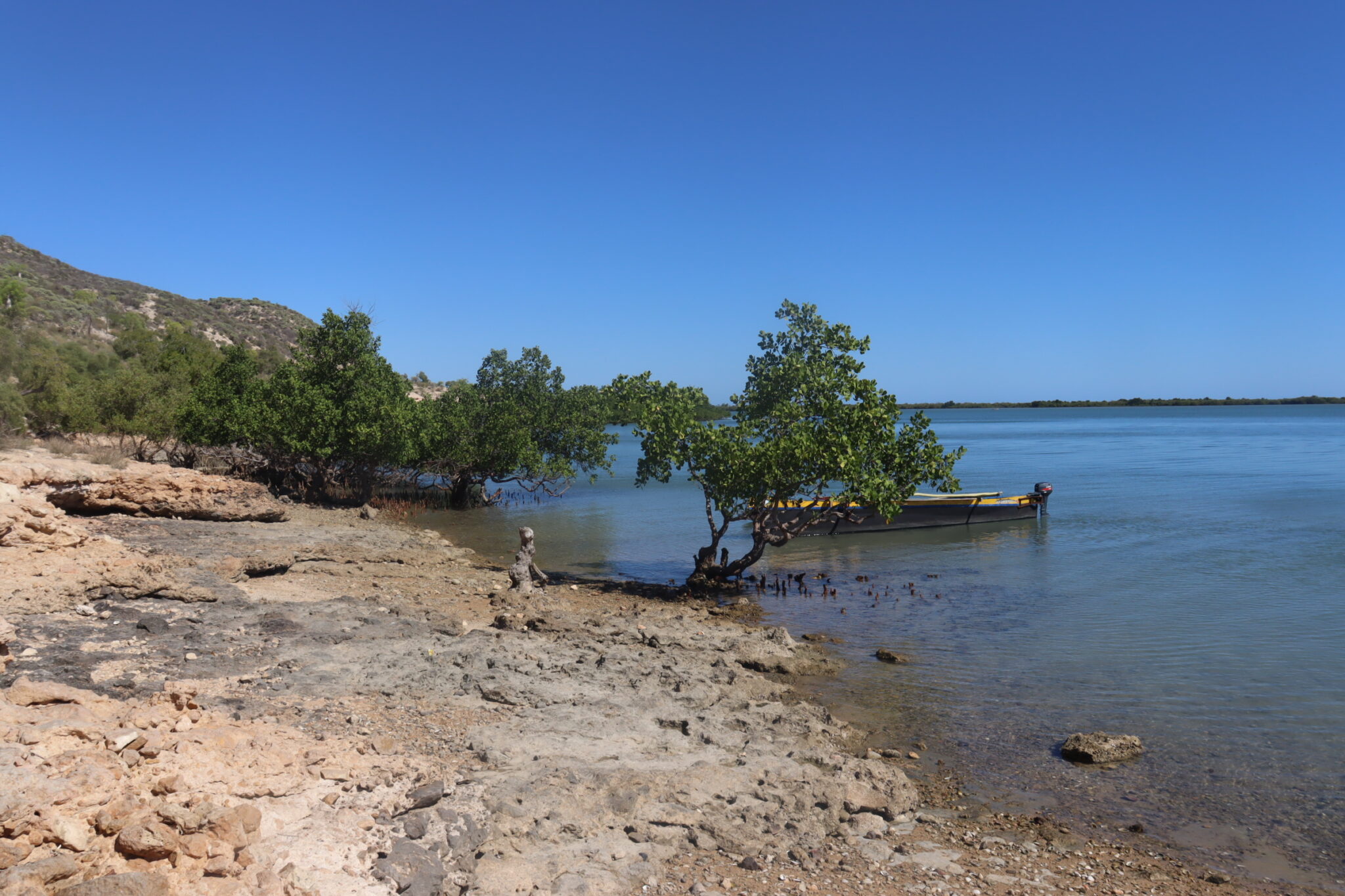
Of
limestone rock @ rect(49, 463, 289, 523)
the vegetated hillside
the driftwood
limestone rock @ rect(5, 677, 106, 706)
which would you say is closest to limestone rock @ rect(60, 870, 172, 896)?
limestone rock @ rect(5, 677, 106, 706)

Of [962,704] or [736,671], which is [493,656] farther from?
[962,704]

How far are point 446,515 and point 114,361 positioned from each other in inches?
1112

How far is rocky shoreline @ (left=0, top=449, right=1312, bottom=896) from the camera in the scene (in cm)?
543

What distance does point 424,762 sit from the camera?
7516mm

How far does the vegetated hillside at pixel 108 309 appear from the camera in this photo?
55781 mm

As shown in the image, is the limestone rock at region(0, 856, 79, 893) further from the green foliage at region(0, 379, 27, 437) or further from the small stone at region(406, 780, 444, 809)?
Result: the green foliage at region(0, 379, 27, 437)

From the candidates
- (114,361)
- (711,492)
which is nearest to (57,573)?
(711,492)

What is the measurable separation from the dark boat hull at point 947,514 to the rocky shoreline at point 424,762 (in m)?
16.1

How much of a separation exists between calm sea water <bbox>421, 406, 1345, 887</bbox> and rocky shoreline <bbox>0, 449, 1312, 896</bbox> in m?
1.07

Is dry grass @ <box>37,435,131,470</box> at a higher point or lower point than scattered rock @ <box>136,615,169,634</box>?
higher

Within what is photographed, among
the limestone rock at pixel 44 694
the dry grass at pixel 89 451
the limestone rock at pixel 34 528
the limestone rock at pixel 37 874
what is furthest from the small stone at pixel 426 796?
the dry grass at pixel 89 451

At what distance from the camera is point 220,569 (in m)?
14.0

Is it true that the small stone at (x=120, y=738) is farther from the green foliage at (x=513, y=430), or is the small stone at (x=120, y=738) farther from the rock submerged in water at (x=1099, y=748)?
the green foliage at (x=513, y=430)

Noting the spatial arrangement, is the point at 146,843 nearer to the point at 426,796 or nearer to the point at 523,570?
the point at 426,796
